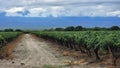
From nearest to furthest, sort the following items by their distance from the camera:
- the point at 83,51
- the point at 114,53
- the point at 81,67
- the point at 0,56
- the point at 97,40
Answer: the point at 81,67, the point at 114,53, the point at 97,40, the point at 0,56, the point at 83,51

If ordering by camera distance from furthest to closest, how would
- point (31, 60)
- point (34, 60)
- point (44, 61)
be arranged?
point (31, 60) < point (34, 60) < point (44, 61)

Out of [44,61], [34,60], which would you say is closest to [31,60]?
[34,60]

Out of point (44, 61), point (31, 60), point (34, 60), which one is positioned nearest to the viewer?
point (44, 61)

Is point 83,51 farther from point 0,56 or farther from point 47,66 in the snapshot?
point 47,66

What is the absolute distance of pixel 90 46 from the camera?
118 feet

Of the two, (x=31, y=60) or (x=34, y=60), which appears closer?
(x=34, y=60)

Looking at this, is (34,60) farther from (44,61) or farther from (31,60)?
(44,61)

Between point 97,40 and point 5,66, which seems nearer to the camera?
point 5,66

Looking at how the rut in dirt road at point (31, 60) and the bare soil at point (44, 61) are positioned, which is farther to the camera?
the rut in dirt road at point (31, 60)

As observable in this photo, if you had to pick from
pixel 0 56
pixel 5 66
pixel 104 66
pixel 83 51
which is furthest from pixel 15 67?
pixel 83 51

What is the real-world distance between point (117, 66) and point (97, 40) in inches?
208

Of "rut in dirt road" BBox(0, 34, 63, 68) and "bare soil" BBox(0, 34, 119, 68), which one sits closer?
"bare soil" BBox(0, 34, 119, 68)

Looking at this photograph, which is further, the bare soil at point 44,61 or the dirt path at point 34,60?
the dirt path at point 34,60

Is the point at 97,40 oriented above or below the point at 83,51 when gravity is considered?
above
